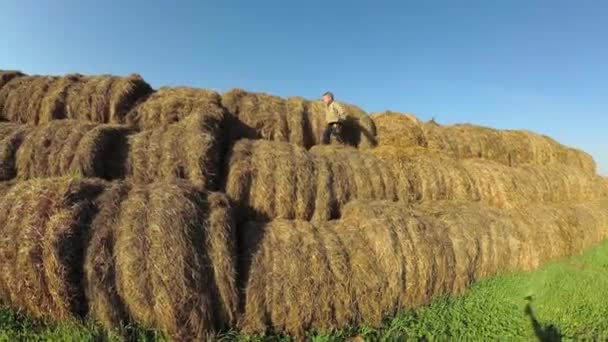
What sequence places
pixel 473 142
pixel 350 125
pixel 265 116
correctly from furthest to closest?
pixel 473 142 < pixel 350 125 < pixel 265 116

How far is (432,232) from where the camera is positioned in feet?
26.0

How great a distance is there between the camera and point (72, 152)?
7.49m

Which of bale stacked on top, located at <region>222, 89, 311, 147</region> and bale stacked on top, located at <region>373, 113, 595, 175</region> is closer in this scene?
bale stacked on top, located at <region>222, 89, 311, 147</region>

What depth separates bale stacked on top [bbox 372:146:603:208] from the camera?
1030cm

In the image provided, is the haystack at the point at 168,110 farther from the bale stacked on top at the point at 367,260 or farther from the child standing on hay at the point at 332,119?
the bale stacked on top at the point at 367,260

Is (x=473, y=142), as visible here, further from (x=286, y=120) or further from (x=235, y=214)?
(x=235, y=214)

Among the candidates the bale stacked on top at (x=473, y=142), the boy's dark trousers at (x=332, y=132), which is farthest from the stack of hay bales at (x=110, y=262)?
the bale stacked on top at (x=473, y=142)

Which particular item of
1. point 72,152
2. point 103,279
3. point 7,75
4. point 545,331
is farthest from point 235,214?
point 7,75

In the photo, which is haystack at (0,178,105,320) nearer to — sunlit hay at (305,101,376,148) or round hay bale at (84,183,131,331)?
round hay bale at (84,183,131,331)

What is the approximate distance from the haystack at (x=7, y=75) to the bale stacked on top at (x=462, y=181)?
8.29 meters

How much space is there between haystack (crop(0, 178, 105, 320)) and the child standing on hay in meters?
6.96

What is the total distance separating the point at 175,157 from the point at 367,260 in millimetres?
3697

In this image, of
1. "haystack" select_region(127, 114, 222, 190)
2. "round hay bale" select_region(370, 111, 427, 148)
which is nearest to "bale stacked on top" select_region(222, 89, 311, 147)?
"haystack" select_region(127, 114, 222, 190)

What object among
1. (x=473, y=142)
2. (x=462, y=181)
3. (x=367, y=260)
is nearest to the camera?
(x=367, y=260)
